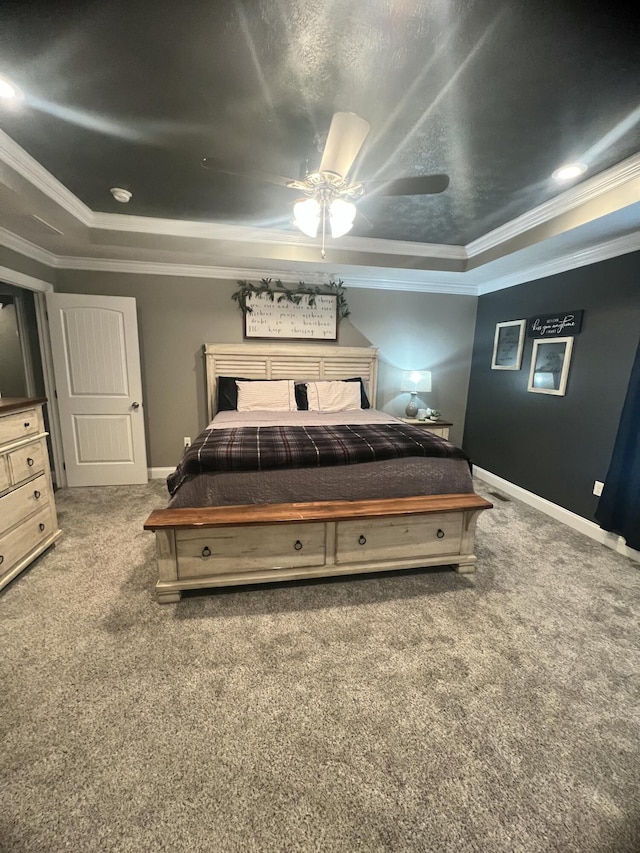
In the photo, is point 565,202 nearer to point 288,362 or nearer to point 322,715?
point 288,362

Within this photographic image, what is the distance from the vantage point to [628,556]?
2.64m

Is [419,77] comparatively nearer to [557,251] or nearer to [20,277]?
[557,251]

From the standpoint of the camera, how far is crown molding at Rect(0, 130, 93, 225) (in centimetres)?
196

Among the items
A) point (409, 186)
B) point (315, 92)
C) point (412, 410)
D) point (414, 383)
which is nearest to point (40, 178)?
point (315, 92)

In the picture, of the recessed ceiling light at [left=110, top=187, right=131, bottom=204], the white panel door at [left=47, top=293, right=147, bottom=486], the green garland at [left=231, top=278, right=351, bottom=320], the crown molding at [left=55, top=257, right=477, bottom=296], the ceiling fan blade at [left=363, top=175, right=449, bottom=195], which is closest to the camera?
the ceiling fan blade at [left=363, top=175, right=449, bottom=195]

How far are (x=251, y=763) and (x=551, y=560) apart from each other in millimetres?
2397

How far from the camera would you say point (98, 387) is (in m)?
3.59

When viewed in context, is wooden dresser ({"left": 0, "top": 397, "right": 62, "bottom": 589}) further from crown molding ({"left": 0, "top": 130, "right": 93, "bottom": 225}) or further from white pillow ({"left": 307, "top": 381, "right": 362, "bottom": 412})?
white pillow ({"left": 307, "top": 381, "right": 362, "bottom": 412})

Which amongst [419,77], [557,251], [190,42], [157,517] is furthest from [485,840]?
[557,251]

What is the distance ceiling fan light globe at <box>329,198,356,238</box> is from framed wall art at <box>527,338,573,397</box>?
2.41 m

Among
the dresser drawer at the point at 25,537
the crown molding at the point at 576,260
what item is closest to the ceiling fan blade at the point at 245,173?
the dresser drawer at the point at 25,537

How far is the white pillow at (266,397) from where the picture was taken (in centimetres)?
360

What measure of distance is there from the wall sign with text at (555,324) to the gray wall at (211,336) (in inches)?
41.8

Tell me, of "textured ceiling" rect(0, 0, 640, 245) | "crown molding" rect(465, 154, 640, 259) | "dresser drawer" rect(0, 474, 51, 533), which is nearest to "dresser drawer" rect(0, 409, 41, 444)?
"dresser drawer" rect(0, 474, 51, 533)
